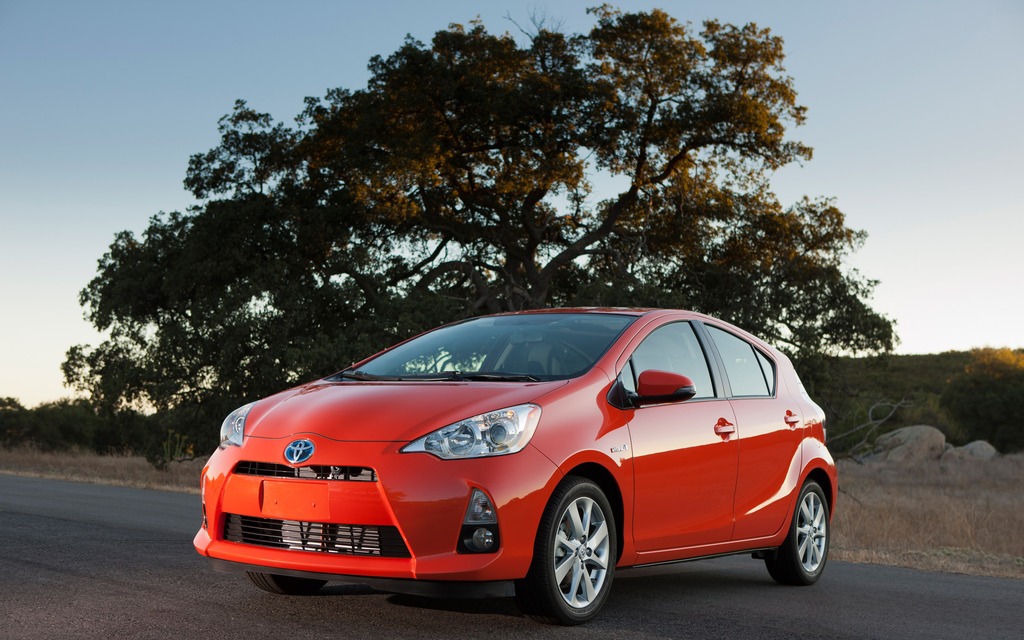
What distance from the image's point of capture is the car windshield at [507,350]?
6629mm

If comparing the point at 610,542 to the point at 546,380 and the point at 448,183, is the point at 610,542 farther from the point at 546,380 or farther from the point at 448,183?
the point at 448,183

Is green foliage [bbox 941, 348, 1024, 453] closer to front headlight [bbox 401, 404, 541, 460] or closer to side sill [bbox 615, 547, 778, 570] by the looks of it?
side sill [bbox 615, 547, 778, 570]

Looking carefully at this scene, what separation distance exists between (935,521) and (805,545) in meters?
12.0

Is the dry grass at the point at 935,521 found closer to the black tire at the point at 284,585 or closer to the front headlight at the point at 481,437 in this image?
the black tire at the point at 284,585

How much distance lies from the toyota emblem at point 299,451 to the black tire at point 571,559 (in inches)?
45.8

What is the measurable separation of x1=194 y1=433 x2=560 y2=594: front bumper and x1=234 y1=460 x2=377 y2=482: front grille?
2 cm

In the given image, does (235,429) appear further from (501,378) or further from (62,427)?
(62,427)

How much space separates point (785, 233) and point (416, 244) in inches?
368

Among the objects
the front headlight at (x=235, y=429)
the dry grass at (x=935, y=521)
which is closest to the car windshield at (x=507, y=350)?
the front headlight at (x=235, y=429)

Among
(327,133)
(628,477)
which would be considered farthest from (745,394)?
(327,133)

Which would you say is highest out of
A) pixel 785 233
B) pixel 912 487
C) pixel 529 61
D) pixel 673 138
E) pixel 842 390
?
pixel 529 61

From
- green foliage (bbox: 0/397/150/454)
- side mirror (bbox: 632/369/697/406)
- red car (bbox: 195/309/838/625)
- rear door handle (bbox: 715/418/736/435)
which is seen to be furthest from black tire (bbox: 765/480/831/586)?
green foliage (bbox: 0/397/150/454)

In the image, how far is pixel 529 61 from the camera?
99.4 ft

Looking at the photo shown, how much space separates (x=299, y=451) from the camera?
18.5 ft
